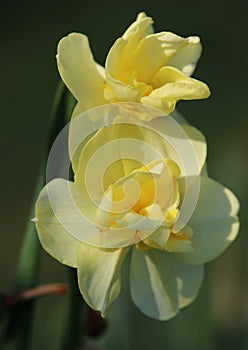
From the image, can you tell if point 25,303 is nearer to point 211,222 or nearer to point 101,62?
point 211,222

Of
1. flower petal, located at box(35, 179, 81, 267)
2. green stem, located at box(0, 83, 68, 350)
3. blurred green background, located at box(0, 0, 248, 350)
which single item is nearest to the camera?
flower petal, located at box(35, 179, 81, 267)

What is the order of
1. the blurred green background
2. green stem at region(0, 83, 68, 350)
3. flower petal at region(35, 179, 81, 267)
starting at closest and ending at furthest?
flower petal at region(35, 179, 81, 267) → green stem at region(0, 83, 68, 350) → the blurred green background

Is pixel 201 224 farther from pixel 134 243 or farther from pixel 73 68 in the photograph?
pixel 73 68

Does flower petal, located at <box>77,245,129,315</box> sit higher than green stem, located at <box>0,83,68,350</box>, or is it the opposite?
flower petal, located at <box>77,245,129,315</box>

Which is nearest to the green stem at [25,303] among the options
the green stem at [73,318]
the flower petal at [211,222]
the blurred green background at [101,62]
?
the green stem at [73,318]

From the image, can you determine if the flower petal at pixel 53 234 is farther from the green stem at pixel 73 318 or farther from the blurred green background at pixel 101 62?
the blurred green background at pixel 101 62

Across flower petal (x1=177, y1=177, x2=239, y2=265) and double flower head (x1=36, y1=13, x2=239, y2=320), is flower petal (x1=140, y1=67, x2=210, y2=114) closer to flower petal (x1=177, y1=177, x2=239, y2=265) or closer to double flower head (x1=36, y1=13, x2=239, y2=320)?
double flower head (x1=36, y1=13, x2=239, y2=320)

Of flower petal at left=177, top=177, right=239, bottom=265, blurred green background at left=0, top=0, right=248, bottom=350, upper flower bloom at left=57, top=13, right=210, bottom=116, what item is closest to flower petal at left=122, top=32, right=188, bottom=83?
upper flower bloom at left=57, top=13, right=210, bottom=116
